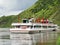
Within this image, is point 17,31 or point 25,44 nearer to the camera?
point 25,44

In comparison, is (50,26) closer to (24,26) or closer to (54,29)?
(54,29)

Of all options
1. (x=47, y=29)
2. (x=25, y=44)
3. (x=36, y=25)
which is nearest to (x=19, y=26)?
(x=36, y=25)

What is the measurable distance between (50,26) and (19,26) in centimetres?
2638

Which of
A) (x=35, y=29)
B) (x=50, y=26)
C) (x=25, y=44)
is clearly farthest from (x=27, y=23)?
(x=25, y=44)

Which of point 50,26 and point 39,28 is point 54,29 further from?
point 39,28

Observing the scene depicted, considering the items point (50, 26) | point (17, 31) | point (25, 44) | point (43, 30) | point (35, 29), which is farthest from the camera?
point (50, 26)

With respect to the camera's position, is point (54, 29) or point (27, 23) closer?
point (27, 23)

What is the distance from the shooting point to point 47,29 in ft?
401

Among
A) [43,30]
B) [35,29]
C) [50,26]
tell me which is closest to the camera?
[35,29]

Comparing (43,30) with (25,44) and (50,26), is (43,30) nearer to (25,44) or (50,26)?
(50,26)

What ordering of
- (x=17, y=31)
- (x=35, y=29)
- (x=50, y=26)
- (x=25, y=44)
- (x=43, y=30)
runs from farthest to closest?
(x=50, y=26), (x=43, y=30), (x=35, y=29), (x=17, y=31), (x=25, y=44)

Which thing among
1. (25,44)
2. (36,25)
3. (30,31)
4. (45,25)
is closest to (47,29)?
(45,25)

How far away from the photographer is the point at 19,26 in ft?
339

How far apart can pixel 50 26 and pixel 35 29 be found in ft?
62.3
